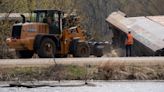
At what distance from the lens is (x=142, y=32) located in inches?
1647

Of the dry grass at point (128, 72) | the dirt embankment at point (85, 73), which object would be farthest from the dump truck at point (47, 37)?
the dry grass at point (128, 72)

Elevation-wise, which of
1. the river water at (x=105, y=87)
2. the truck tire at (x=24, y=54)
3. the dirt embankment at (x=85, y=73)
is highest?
the truck tire at (x=24, y=54)

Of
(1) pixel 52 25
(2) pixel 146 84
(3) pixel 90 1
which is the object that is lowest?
(2) pixel 146 84

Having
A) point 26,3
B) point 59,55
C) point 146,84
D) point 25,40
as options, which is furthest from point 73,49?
point 146,84

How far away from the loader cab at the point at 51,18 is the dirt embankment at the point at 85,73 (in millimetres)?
7704

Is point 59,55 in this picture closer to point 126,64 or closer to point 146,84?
point 126,64

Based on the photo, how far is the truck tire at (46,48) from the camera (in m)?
34.8

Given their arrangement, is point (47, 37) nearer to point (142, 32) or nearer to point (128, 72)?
point (128, 72)

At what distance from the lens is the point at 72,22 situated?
38.2 m

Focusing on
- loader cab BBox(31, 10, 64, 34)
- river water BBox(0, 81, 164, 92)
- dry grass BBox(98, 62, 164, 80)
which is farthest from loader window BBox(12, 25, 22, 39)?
river water BBox(0, 81, 164, 92)

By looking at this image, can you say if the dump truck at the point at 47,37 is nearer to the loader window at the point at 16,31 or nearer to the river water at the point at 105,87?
the loader window at the point at 16,31

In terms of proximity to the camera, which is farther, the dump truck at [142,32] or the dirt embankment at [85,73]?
the dump truck at [142,32]

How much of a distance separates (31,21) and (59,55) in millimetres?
2654

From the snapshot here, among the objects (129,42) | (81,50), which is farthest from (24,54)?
(129,42)
